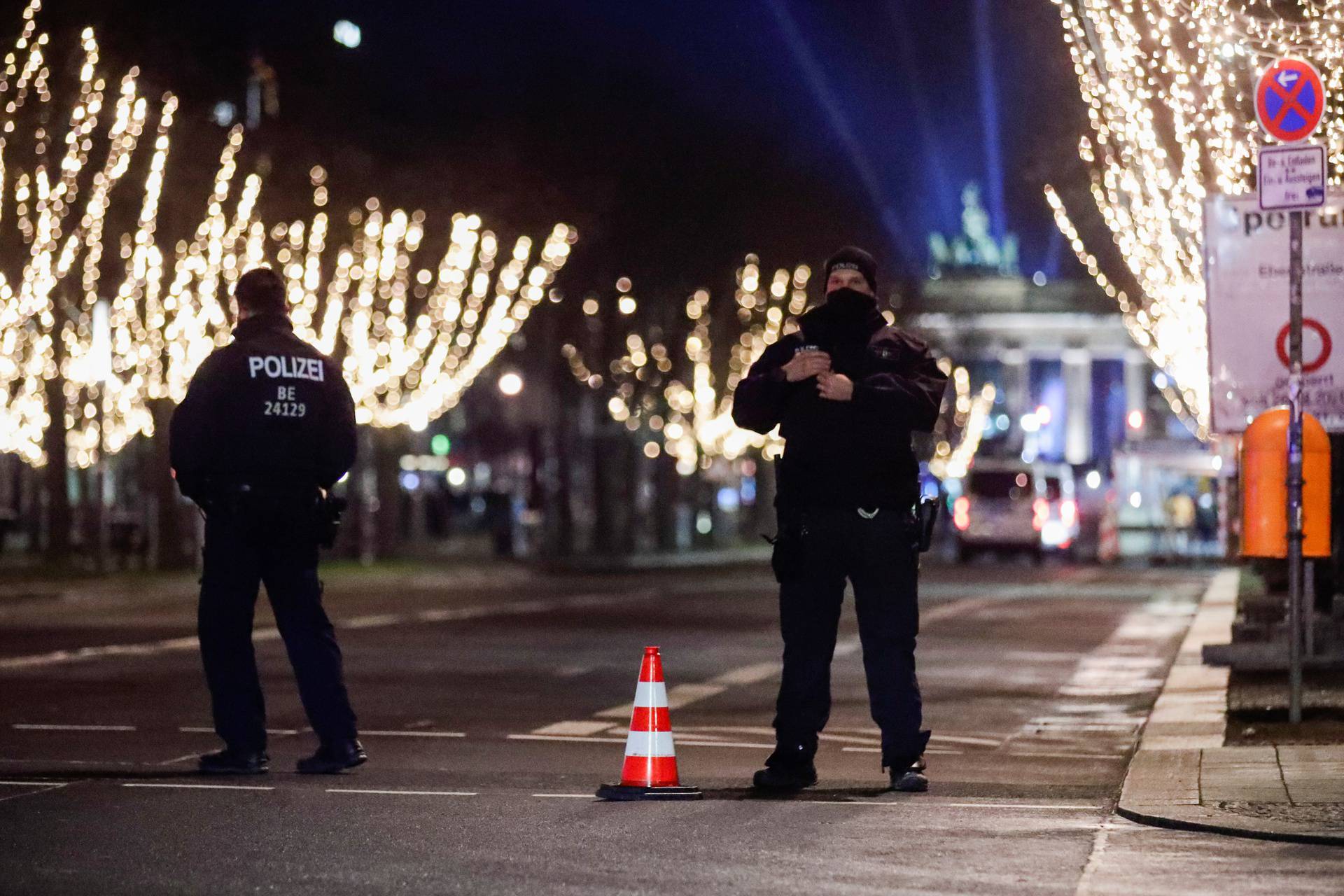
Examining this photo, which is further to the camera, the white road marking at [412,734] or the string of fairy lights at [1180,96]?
the string of fairy lights at [1180,96]

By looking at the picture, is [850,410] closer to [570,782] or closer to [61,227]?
[570,782]

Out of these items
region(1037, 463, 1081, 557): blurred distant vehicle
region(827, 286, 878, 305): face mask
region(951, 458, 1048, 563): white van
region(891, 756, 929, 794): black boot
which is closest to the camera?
region(891, 756, 929, 794): black boot

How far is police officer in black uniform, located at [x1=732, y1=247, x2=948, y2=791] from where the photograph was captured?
356 inches

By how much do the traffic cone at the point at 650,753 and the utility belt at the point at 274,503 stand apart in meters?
1.50

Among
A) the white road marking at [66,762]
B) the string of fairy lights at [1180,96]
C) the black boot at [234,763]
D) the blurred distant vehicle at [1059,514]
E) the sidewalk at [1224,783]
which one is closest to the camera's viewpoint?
the sidewalk at [1224,783]

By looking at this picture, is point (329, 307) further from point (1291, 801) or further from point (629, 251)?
point (1291, 801)

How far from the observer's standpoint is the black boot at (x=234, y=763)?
959 cm

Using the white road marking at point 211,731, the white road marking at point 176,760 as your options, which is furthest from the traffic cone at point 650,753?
the white road marking at point 211,731

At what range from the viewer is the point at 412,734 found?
11.6 meters

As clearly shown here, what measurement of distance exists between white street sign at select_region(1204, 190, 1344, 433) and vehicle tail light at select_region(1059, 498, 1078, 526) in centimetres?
3965

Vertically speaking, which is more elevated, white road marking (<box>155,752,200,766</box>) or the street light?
the street light

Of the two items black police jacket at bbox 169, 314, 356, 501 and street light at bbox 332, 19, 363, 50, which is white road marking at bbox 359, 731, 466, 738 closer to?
black police jacket at bbox 169, 314, 356, 501

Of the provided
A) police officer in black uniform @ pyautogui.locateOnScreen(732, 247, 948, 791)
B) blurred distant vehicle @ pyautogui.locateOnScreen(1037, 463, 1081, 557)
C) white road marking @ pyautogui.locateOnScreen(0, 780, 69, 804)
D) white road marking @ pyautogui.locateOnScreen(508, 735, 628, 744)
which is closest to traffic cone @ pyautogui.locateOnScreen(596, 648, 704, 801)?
police officer in black uniform @ pyautogui.locateOnScreen(732, 247, 948, 791)

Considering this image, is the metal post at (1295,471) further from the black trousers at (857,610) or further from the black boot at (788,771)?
the black boot at (788,771)
